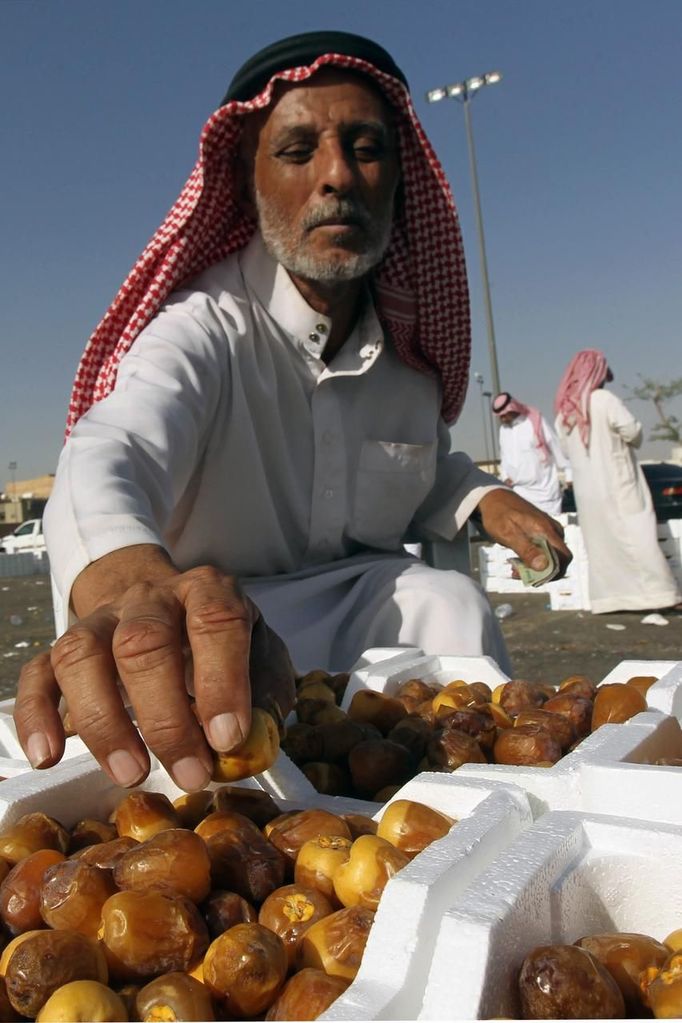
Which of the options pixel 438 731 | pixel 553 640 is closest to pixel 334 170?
pixel 438 731

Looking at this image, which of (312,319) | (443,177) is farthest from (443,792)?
(443,177)

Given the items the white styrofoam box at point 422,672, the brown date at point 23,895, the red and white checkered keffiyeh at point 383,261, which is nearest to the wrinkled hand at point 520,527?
the red and white checkered keffiyeh at point 383,261

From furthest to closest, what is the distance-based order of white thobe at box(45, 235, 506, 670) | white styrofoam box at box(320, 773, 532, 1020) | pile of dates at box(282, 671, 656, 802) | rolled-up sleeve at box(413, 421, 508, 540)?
rolled-up sleeve at box(413, 421, 508, 540) → white thobe at box(45, 235, 506, 670) → pile of dates at box(282, 671, 656, 802) → white styrofoam box at box(320, 773, 532, 1020)

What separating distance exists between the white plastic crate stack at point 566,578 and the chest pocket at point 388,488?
5010mm

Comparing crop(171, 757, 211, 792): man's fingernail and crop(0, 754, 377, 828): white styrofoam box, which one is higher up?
crop(171, 757, 211, 792): man's fingernail

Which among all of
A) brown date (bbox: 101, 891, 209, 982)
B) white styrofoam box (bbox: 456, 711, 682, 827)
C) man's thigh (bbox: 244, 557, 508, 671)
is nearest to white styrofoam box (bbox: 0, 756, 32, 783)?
brown date (bbox: 101, 891, 209, 982)

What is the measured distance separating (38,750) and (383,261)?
236cm

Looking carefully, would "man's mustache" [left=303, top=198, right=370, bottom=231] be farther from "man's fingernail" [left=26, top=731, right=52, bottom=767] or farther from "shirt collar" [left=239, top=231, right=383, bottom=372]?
"man's fingernail" [left=26, top=731, right=52, bottom=767]

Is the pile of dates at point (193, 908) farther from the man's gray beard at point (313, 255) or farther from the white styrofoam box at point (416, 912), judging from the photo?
the man's gray beard at point (313, 255)

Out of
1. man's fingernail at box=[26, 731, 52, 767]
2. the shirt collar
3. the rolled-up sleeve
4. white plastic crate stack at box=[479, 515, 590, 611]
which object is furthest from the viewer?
white plastic crate stack at box=[479, 515, 590, 611]

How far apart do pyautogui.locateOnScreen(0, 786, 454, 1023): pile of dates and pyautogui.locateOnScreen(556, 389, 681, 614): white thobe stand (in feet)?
23.0

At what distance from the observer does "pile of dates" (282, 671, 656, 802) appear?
1217mm

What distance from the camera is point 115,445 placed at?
68.3 inches

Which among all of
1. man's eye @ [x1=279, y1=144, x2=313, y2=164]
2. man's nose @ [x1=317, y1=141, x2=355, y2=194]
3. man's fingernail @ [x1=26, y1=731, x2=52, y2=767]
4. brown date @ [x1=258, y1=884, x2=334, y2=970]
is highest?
man's eye @ [x1=279, y1=144, x2=313, y2=164]
